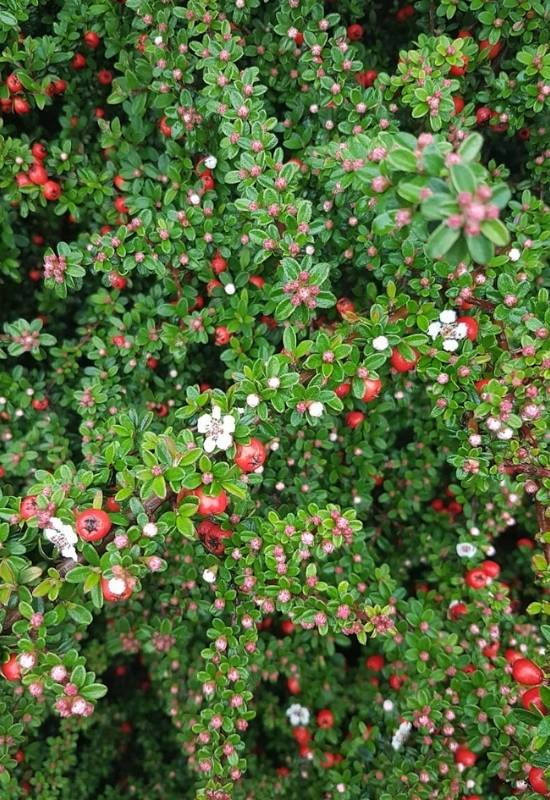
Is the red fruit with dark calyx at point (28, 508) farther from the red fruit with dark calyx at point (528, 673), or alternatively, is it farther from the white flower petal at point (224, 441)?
the red fruit with dark calyx at point (528, 673)

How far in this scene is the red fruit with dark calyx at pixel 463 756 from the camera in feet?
9.66

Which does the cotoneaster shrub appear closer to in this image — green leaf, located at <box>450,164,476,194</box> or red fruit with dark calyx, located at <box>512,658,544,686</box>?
red fruit with dark calyx, located at <box>512,658,544,686</box>

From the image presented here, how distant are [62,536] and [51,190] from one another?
1.88m

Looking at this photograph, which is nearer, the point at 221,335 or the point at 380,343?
the point at 380,343

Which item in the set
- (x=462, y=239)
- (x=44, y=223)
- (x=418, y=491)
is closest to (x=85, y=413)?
(x=44, y=223)

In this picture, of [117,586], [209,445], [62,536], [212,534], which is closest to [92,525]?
[62,536]

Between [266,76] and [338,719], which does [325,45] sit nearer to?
[266,76]

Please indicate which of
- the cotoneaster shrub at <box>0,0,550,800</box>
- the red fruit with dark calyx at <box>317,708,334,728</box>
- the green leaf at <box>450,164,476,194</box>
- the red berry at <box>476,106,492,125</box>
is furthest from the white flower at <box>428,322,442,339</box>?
the red fruit with dark calyx at <box>317,708,334,728</box>

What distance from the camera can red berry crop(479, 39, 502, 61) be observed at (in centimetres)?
286

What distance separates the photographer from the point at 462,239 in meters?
1.51

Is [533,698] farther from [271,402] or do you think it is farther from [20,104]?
[20,104]

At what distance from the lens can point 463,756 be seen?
2.95m

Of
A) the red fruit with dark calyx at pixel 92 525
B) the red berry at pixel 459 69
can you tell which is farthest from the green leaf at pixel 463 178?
the red berry at pixel 459 69

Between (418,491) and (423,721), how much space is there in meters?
1.16
